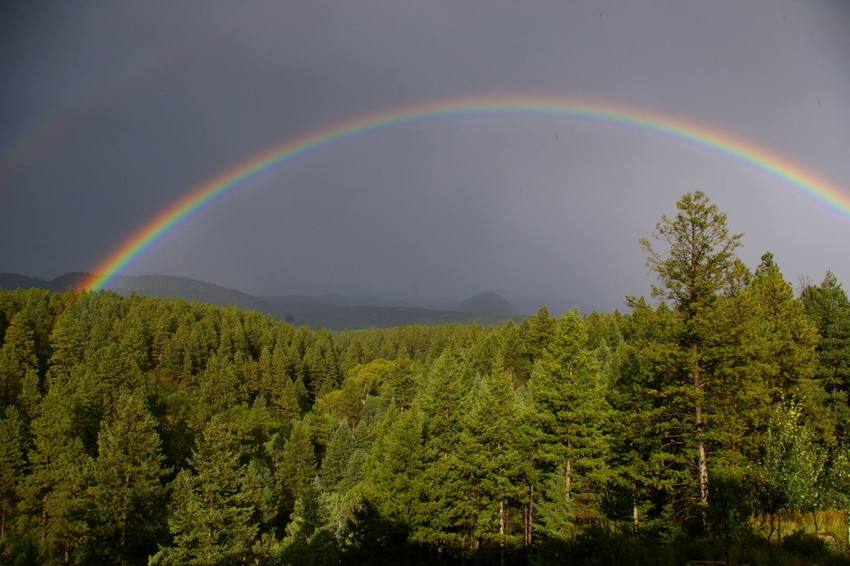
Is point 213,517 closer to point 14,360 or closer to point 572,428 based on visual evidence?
point 572,428

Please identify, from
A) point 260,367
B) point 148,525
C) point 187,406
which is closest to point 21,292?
point 260,367

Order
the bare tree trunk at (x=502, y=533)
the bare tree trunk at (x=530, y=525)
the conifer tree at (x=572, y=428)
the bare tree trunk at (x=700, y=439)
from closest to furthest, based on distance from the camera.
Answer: the bare tree trunk at (x=700, y=439), the conifer tree at (x=572, y=428), the bare tree trunk at (x=502, y=533), the bare tree trunk at (x=530, y=525)

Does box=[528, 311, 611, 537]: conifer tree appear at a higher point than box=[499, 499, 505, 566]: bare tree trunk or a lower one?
higher

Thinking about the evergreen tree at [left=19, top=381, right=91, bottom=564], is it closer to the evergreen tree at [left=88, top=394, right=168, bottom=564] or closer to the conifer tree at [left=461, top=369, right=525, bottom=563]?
the evergreen tree at [left=88, top=394, right=168, bottom=564]

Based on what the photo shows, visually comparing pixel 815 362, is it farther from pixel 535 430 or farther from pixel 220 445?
pixel 220 445

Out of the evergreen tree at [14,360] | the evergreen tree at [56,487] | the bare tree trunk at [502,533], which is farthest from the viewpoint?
the evergreen tree at [14,360]

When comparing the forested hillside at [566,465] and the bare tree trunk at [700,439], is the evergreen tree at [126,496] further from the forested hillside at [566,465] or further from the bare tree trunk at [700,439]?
the bare tree trunk at [700,439]

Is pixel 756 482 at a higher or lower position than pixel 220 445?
higher

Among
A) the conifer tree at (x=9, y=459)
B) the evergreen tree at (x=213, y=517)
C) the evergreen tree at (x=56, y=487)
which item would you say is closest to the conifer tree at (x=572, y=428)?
the evergreen tree at (x=213, y=517)

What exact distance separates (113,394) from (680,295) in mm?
60899

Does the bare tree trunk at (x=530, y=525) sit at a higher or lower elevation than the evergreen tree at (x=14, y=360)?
lower

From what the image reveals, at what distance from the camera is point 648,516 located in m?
22.3

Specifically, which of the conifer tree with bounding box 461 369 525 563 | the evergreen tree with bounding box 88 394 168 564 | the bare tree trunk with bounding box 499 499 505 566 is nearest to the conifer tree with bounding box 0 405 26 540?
the evergreen tree with bounding box 88 394 168 564

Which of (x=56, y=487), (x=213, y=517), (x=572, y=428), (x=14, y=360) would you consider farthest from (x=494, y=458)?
(x=14, y=360)
